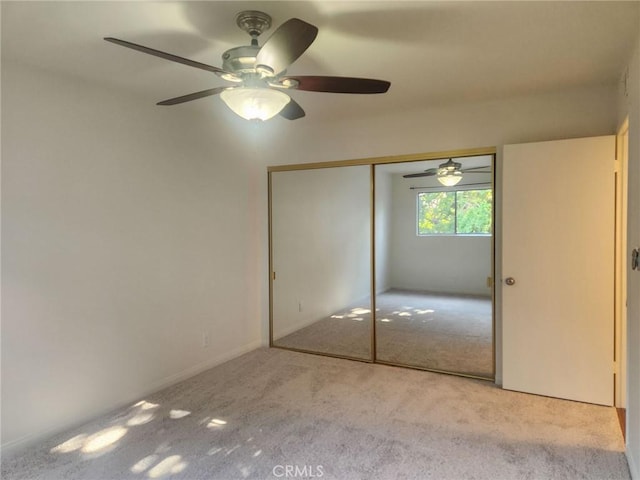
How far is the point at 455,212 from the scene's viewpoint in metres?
3.73

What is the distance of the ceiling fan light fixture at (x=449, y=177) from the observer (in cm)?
354

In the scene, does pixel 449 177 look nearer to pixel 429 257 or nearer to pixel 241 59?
pixel 429 257

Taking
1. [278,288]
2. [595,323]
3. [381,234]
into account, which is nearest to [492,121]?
[381,234]

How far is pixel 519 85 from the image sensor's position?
2.92 meters

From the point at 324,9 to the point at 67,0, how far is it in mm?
1121

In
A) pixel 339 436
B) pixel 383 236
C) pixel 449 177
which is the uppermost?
pixel 449 177

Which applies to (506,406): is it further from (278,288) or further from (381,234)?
(278,288)

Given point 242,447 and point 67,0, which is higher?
point 67,0

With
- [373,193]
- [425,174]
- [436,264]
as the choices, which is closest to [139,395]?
[373,193]

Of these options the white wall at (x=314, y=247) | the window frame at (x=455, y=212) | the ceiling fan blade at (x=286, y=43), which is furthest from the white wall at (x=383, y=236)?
the ceiling fan blade at (x=286, y=43)

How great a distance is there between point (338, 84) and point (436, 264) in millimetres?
2524

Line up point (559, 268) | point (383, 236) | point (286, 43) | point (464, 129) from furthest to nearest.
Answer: point (383, 236) → point (464, 129) → point (559, 268) → point (286, 43)

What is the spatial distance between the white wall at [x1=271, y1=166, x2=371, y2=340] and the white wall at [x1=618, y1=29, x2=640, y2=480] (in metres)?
2.24

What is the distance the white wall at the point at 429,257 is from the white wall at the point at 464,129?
0.29m
